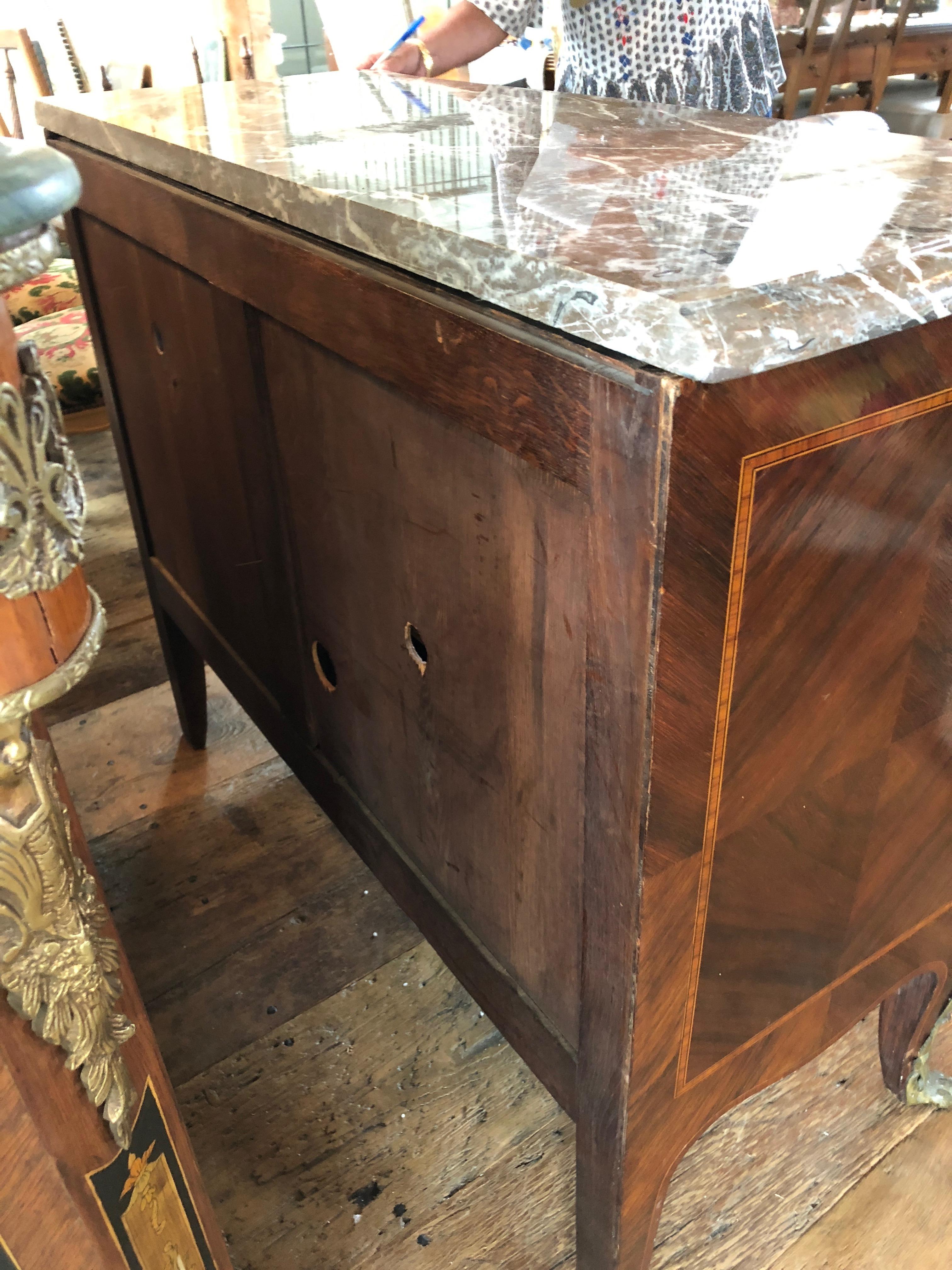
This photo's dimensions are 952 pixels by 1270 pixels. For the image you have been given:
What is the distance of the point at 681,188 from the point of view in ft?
1.95

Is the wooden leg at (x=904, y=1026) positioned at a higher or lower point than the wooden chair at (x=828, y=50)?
lower

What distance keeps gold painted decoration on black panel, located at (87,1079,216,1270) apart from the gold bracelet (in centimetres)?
121

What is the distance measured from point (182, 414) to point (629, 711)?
0.67 m

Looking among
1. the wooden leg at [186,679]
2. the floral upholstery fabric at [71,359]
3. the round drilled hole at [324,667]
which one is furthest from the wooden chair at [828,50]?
the round drilled hole at [324,667]

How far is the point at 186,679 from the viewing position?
1.43 m

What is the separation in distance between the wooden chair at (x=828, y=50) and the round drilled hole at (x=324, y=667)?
1743mm

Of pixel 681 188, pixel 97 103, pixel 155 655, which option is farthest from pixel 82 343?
pixel 681 188

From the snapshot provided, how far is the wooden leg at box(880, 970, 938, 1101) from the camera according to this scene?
0.89 metres

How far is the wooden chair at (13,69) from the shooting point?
8.95 ft

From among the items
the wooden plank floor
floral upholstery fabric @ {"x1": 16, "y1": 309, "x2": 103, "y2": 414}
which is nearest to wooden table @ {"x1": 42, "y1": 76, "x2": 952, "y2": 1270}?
the wooden plank floor

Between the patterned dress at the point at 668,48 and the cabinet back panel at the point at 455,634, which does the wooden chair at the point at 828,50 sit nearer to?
the patterned dress at the point at 668,48

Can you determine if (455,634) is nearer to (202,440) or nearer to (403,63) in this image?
(202,440)

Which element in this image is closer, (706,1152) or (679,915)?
(679,915)

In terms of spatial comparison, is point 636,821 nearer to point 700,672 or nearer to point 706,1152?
point 700,672
